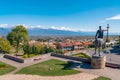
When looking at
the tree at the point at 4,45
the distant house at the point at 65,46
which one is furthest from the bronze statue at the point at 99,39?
the distant house at the point at 65,46

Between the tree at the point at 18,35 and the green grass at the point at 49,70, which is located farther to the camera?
the tree at the point at 18,35

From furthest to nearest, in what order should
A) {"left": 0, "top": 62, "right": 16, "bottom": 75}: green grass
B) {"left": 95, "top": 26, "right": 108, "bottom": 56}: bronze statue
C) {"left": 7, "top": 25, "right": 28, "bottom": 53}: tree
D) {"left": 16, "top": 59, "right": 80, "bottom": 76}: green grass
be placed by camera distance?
{"left": 7, "top": 25, "right": 28, "bottom": 53}: tree < {"left": 95, "top": 26, "right": 108, "bottom": 56}: bronze statue < {"left": 0, "top": 62, "right": 16, "bottom": 75}: green grass < {"left": 16, "top": 59, "right": 80, "bottom": 76}: green grass

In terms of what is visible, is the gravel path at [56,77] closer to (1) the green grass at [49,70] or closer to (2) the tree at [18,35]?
(1) the green grass at [49,70]

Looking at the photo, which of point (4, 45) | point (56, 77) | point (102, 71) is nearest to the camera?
point (56, 77)

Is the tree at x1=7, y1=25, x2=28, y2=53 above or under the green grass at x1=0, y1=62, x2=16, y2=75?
above

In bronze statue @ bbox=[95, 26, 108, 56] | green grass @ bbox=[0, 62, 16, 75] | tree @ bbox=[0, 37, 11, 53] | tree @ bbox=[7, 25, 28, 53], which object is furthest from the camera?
tree @ bbox=[7, 25, 28, 53]

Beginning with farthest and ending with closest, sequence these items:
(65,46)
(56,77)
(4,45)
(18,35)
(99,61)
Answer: (65,46)
(18,35)
(4,45)
(99,61)
(56,77)

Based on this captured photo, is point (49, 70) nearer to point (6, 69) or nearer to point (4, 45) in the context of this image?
point (6, 69)

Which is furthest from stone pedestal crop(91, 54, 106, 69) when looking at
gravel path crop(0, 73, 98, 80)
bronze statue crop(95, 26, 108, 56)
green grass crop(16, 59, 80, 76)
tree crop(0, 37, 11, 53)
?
tree crop(0, 37, 11, 53)

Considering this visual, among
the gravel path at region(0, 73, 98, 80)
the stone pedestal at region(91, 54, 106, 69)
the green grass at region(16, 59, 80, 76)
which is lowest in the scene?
the gravel path at region(0, 73, 98, 80)

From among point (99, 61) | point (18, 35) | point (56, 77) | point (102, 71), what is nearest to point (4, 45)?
point (18, 35)

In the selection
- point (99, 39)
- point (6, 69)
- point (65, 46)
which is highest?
point (99, 39)

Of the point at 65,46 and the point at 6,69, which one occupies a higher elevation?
the point at 65,46

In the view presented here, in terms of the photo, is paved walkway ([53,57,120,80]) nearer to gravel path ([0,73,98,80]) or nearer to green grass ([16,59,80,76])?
gravel path ([0,73,98,80])
